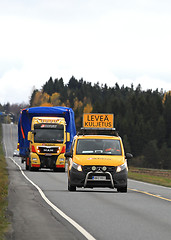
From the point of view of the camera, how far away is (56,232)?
11.4 metres

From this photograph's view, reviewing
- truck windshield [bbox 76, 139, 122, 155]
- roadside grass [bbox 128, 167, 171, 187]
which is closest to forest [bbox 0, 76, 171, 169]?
roadside grass [bbox 128, 167, 171, 187]

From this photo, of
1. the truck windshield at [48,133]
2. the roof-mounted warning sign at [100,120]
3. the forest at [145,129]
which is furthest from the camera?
the forest at [145,129]

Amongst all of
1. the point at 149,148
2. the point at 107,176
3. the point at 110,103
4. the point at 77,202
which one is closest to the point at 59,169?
the point at 107,176

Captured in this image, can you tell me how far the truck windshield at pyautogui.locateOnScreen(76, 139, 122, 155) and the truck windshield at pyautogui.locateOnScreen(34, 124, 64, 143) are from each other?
17.9 m

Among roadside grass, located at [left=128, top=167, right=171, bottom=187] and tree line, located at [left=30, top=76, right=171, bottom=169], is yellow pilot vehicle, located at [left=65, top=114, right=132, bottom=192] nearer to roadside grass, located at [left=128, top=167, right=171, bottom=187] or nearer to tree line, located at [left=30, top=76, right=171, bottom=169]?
roadside grass, located at [left=128, top=167, right=171, bottom=187]

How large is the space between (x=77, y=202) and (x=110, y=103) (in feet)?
552

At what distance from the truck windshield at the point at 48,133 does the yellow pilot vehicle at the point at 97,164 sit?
1783cm

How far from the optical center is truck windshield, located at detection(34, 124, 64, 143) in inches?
1582

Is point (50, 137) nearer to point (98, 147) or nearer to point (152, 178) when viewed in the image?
point (152, 178)

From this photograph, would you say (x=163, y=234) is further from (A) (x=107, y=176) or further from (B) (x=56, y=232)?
(A) (x=107, y=176)

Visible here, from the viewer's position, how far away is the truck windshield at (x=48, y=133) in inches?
1582

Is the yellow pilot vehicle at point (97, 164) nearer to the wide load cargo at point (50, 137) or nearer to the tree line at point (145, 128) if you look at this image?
the wide load cargo at point (50, 137)

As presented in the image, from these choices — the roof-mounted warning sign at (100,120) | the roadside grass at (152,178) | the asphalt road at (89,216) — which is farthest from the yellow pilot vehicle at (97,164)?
the roof-mounted warning sign at (100,120)

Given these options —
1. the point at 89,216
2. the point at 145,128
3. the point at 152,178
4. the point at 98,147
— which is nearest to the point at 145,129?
the point at 145,128
